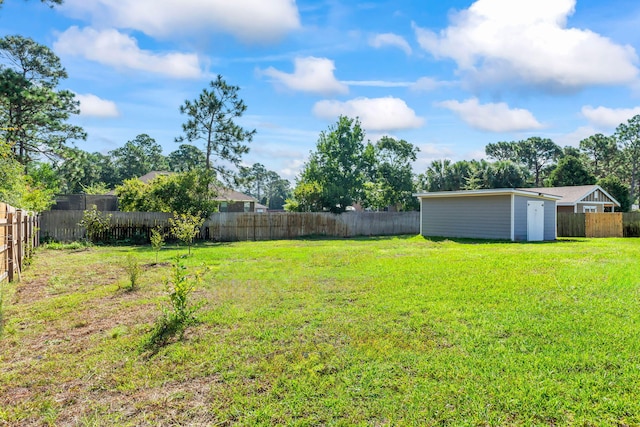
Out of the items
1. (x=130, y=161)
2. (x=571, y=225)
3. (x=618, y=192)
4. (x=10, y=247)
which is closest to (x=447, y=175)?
(x=571, y=225)

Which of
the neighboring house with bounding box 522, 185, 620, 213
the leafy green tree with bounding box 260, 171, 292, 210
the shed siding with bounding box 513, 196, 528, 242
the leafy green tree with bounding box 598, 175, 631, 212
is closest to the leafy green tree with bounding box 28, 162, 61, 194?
the shed siding with bounding box 513, 196, 528, 242

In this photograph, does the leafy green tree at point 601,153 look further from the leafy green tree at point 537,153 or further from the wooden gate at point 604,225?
the wooden gate at point 604,225

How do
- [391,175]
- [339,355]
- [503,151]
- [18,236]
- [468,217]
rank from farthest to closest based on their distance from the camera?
[503,151]
[391,175]
[468,217]
[18,236]
[339,355]

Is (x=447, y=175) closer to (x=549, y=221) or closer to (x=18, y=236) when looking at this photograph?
(x=549, y=221)

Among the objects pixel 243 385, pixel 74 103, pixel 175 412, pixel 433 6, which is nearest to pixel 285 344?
pixel 243 385

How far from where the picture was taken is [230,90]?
19781mm

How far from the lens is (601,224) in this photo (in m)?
19.6

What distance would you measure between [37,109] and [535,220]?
2338 centimetres

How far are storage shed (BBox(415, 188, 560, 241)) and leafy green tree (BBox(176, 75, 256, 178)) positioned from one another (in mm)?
10439

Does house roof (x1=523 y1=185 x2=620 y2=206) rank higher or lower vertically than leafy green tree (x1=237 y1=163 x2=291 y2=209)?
lower

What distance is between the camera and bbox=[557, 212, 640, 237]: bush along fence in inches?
768

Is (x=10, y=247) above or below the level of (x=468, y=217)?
below

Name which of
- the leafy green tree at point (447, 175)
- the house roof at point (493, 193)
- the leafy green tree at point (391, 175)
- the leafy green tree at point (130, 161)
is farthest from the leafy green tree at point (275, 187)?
the house roof at point (493, 193)

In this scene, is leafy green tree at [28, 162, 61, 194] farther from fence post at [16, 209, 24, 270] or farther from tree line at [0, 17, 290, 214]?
fence post at [16, 209, 24, 270]
